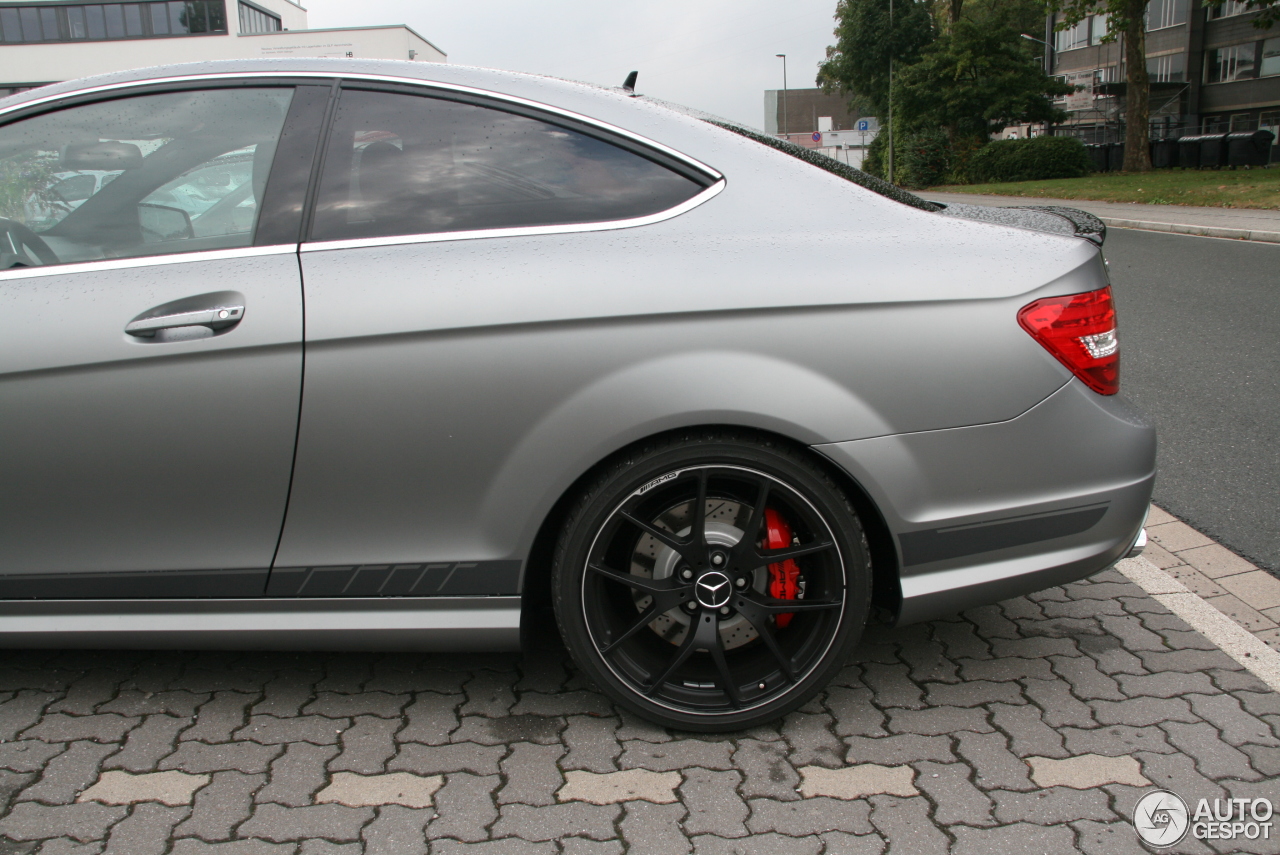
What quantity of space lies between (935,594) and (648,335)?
3.09ft

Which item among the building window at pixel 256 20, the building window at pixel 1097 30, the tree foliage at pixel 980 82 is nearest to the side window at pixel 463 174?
the tree foliage at pixel 980 82

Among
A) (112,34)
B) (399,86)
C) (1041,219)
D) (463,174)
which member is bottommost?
(1041,219)

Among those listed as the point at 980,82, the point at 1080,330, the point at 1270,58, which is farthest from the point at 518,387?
the point at 1270,58

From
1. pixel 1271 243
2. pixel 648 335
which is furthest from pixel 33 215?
pixel 1271 243

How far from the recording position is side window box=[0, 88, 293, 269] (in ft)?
8.36

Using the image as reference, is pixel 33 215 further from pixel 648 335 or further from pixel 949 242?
pixel 949 242

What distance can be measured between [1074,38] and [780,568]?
64.5 metres

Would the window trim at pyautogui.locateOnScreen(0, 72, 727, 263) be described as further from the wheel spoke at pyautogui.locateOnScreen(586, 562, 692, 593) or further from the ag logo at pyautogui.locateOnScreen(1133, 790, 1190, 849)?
Result: the ag logo at pyautogui.locateOnScreen(1133, 790, 1190, 849)

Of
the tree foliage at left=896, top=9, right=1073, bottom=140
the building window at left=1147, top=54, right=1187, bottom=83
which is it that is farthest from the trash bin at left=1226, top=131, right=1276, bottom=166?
the building window at left=1147, top=54, right=1187, bottom=83

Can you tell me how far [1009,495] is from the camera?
2439 mm

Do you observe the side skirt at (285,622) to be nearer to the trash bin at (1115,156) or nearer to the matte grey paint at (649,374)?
the matte grey paint at (649,374)

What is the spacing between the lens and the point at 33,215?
8.61 feet

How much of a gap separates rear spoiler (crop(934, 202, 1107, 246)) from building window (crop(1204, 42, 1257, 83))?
52.2 meters

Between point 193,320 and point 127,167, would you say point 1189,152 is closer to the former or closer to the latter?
point 127,167
